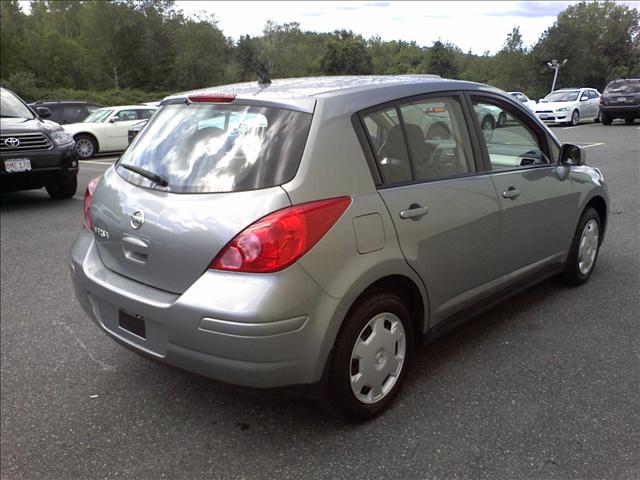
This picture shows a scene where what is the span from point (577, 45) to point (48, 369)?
26962 millimetres

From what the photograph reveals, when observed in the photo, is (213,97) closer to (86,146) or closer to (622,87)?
(86,146)

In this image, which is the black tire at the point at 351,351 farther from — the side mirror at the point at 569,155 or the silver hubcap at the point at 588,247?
the silver hubcap at the point at 588,247

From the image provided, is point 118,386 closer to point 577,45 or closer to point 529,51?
point 577,45

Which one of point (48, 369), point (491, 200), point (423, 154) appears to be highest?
point (423, 154)

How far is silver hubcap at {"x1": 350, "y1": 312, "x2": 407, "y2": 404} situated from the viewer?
2.62 m

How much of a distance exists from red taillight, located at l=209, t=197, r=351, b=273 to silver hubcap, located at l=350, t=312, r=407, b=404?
551 millimetres

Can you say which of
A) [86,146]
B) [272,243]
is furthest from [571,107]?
[272,243]

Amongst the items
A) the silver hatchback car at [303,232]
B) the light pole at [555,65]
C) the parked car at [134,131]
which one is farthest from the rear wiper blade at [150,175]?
the light pole at [555,65]

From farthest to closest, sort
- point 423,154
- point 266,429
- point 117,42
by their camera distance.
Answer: point 117,42, point 423,154, point 266,429

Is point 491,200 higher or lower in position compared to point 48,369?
higher

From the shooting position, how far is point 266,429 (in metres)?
2.73

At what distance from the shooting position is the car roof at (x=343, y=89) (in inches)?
105

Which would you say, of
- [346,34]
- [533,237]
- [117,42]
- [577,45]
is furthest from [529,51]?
[346,34]

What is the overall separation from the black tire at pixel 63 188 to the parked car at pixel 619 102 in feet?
62.3
